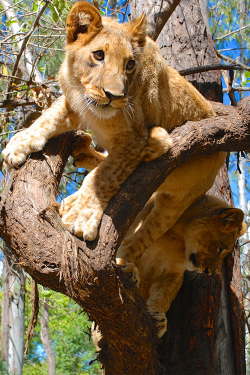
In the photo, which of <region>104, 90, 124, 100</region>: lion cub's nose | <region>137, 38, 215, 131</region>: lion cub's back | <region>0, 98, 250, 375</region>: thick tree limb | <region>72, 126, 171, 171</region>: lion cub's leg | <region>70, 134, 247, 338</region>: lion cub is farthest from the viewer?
<region>70, 134, 247, 338</region>: lion cub

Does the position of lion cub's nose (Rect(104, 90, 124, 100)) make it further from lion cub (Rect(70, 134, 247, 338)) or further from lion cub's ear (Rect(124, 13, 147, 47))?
lion cub (Rect(70, 134, 247, 338))

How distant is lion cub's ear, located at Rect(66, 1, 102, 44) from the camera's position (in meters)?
3.25

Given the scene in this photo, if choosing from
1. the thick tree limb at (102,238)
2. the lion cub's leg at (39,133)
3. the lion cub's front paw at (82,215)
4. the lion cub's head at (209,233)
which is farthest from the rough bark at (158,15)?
the lion cub's front paw at (82,215)

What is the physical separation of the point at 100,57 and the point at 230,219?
237cm

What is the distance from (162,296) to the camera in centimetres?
435

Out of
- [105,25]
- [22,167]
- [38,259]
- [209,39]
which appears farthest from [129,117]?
[209,39]

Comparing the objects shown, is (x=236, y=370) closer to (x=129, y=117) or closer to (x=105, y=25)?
(x=129, y=117)

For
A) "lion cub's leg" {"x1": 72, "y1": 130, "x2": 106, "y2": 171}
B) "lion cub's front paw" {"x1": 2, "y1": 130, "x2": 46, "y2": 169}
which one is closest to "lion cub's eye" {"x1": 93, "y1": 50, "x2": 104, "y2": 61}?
"lion cub's front paw" {"x1": 2, "y1": 130, "x2": 46, "y2": 169}

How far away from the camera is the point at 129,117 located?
11.4 feet

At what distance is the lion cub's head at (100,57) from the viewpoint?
10.0 ft

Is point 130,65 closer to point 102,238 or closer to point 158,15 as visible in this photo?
point 102,238

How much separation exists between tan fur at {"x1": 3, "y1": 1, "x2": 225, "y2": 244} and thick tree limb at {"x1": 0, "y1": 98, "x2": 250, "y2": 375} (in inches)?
4.7

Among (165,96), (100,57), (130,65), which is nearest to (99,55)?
(100,57)

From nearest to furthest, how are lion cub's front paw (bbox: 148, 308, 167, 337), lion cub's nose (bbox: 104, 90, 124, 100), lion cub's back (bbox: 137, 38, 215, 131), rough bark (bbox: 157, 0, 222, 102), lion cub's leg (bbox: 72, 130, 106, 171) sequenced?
lion cub's nose (bbox: 104, 90, 124, 100) < lion cub's back (bbox: 137, 38, 215, 131) < lion cub's front paw (bbox: 148, 308, 167, 337) < lion cub's leg (bbox: 72, 130, 106, 171) < rough bark (bbox: 157, 0, 222, 102)
